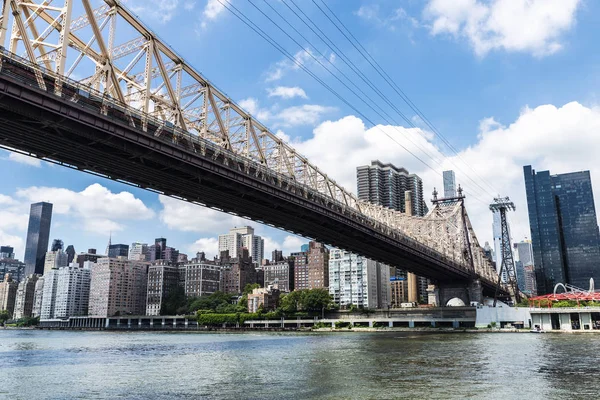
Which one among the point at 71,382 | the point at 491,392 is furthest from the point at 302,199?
the point at 491,392

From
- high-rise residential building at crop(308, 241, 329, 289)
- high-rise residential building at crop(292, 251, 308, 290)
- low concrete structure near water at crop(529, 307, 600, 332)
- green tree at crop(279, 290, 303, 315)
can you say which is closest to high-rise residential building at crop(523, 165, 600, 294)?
high-rise residential building at crop(308, 241, 329, 289)

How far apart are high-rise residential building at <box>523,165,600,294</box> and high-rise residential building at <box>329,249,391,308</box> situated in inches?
2364

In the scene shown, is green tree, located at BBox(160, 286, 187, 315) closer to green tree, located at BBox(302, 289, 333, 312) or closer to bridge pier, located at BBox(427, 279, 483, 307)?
green tree, located at BBox(302, 289, 333, 312)

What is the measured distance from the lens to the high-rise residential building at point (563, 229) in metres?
183

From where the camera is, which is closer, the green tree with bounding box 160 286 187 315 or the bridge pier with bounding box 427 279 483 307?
the bridge pier with bounding box 427 279 483 307

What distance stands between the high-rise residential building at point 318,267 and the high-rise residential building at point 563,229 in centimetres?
7343

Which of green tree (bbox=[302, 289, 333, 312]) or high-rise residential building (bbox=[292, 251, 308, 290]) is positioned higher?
high-rise residential building (bbox=[292, 251, 308, 290])

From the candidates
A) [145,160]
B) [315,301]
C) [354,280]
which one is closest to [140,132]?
[145,160]

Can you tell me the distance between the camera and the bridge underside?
28983mm

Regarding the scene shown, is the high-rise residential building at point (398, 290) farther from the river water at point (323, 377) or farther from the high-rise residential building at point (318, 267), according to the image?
the river water at point (323, 377)

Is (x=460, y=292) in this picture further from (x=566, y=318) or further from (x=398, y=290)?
(x=398, y=290)

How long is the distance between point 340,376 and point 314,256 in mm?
Result: 158032

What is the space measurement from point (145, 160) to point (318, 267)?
15118 cm

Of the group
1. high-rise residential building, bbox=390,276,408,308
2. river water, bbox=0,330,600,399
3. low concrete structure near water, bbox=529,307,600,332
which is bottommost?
river water, bbox=0,330,600,399
